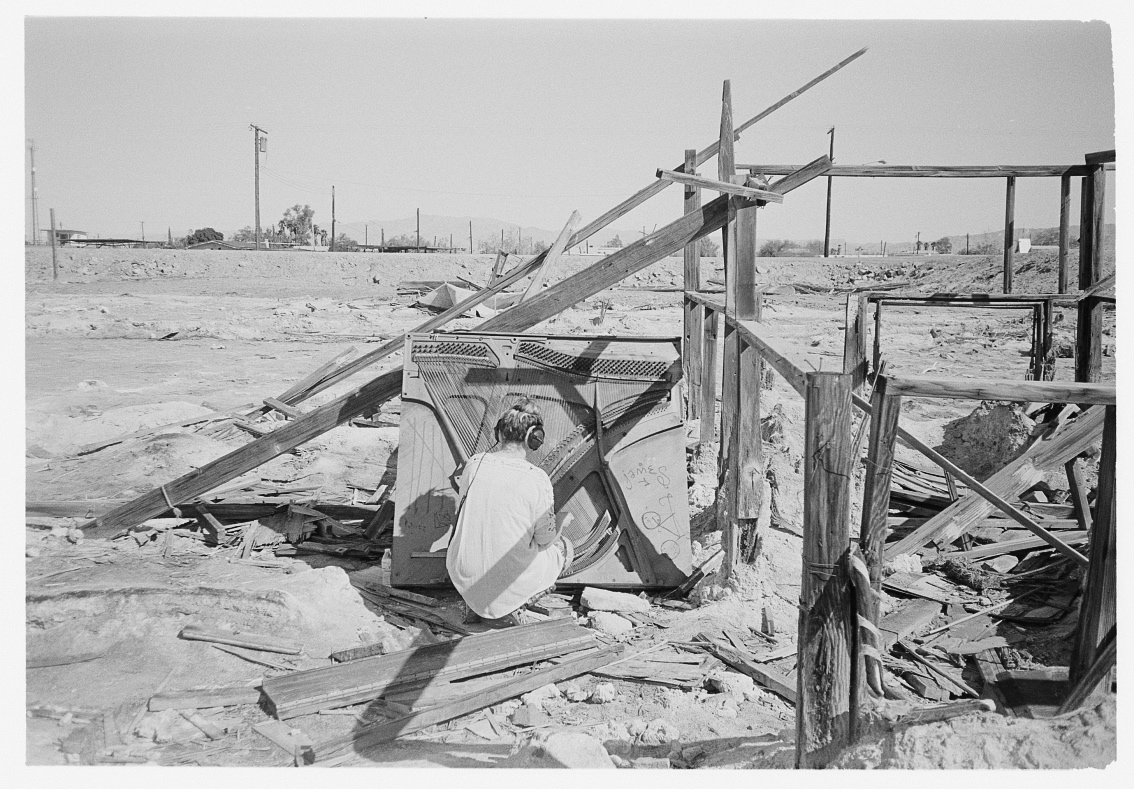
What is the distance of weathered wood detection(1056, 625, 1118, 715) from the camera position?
11.1 ft

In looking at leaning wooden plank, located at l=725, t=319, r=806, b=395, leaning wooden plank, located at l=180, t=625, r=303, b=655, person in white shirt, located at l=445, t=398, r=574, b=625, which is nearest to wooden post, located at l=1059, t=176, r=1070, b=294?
leaning wooden plank, located at l=725, t=319, r=806, b=395

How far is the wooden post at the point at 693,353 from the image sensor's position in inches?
370

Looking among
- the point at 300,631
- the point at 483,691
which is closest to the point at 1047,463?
the point at 483,691

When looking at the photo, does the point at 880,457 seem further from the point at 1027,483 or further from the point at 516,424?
the point at 516,424

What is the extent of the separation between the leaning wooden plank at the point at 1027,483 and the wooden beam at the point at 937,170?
13.4 ft

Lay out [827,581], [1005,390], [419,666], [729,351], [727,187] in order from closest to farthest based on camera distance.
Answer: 1. [827,581]
2. [1005,390]
3. [419,666]
4. [727,187]
5. [729,351]

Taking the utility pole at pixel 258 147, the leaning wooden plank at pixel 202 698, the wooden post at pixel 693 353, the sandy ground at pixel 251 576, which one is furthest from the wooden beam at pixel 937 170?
the utility pole at pixel 258 147

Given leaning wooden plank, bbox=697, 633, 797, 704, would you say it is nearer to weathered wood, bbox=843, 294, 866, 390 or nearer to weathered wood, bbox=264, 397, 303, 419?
weathered wood, bbox=843, 294, 866, 390

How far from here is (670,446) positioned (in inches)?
221

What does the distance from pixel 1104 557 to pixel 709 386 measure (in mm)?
5279

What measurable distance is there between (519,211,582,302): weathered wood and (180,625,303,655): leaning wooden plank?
2617mm

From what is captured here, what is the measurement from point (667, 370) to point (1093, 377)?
5.01 meters

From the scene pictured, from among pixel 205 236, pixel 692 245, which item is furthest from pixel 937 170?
pixel 205 236

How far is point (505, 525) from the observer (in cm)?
475
